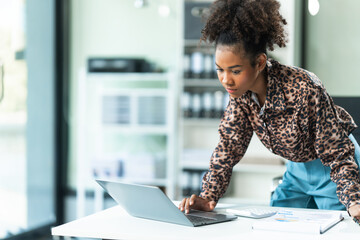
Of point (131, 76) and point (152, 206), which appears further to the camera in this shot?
point (131, 76)

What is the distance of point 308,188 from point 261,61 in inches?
21.3

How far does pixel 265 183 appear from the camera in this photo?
3945 mm

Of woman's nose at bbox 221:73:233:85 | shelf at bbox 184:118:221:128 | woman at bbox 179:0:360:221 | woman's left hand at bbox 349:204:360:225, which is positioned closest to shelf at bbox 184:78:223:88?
shelf at bbox 184:118:221:128

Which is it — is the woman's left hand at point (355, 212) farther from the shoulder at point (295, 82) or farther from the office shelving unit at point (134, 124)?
the office shelving unit at point (134, 124)

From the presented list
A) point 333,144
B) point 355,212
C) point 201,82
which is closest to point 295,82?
point 333,144

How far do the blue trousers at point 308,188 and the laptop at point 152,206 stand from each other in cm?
43

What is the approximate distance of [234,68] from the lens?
4.89ft

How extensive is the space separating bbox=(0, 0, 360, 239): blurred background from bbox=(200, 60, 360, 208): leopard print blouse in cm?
194

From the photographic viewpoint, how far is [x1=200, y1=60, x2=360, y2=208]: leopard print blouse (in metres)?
1.55

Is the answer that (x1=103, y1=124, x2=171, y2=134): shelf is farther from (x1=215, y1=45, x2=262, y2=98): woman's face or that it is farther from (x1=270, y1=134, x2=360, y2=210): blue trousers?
(x1=215, y1=45, x2=262, y2=98): woman's face

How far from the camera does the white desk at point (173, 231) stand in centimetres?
128

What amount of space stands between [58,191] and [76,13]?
157 cm

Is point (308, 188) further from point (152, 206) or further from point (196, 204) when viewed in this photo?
point (152, 206)

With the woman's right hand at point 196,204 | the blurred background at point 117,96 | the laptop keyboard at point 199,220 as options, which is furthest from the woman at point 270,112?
the blurred background at point 117,96
